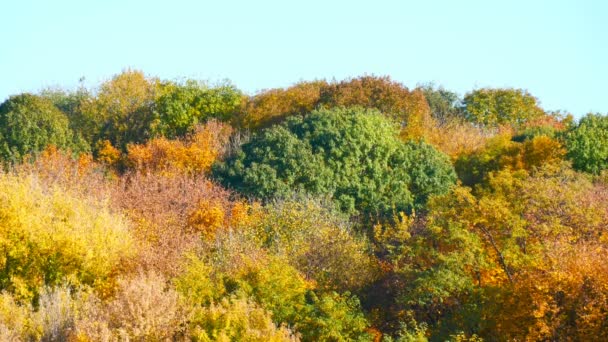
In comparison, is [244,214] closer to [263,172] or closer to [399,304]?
[263,172]

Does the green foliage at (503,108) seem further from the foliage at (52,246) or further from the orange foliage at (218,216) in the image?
the foliage at (52,246)

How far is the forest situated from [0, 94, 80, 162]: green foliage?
4.5 inches

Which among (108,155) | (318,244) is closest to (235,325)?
(318,244)

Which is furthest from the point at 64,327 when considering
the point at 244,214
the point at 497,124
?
the point at 497,124

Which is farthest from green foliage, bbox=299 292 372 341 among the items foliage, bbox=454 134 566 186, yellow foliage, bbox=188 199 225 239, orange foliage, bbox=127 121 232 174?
orange foliage, bbox=127 121 232 174

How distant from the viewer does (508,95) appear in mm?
87062

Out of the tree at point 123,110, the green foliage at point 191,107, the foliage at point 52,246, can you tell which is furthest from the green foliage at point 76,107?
the foliage at point 52,246

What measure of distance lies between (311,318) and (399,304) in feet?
14.2

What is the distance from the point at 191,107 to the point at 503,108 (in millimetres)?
23233

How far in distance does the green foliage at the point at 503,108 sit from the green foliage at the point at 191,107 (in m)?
18.0

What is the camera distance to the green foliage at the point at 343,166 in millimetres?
61625

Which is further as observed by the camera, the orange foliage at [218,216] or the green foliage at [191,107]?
the green foliage at [191,107]

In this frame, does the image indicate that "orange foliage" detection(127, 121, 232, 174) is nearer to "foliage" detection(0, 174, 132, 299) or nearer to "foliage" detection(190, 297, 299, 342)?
"foliage" detection(0, 174, 132, 299)

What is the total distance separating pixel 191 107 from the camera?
7850cm
